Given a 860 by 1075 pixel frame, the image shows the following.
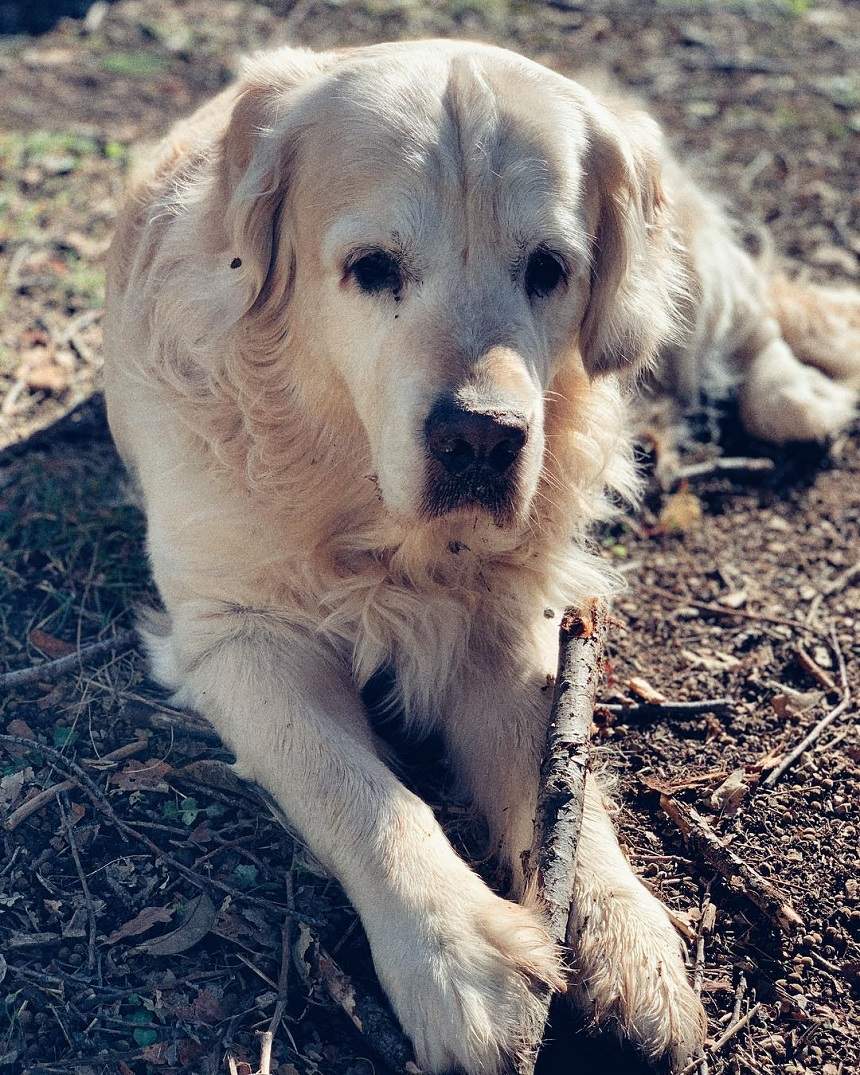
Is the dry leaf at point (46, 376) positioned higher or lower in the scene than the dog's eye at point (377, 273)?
lower

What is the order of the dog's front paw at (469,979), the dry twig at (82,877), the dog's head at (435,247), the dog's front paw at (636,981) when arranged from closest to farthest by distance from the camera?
1. the dog's front paw at (469,979)
2. the dog's front paw at (636,981)
3. the dry twig at (82,877)
4. the dog's head at (435,247)

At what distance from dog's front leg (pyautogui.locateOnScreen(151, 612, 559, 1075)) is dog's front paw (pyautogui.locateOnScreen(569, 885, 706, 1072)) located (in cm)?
16

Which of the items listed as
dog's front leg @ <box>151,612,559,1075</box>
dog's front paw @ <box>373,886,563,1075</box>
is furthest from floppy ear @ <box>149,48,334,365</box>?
dog's front paw @ <box>373,886,563,1075</box>

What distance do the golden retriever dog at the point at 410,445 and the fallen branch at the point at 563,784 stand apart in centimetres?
5

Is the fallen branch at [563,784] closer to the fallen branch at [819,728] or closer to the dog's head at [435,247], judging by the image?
the dog's head at [435,247]

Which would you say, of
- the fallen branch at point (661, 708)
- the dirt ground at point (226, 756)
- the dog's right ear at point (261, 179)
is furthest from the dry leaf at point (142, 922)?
the dog's right ear at point (261, 179)

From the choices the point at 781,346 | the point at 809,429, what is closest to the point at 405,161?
the point at 809,429

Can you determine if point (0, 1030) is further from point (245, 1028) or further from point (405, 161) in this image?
point (405, 161)

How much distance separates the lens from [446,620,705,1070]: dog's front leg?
2.39 m

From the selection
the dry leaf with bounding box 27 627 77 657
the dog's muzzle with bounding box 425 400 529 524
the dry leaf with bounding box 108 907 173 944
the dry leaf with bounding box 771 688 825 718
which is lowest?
the dry leaf with bounding box 27 627 77 657

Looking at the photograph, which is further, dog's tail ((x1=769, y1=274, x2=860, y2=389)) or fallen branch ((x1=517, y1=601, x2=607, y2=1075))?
dog's tail ((x1=769, y1=274, x2=860, y2=389))

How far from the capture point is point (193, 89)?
6508mm

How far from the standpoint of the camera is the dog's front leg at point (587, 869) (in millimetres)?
2393

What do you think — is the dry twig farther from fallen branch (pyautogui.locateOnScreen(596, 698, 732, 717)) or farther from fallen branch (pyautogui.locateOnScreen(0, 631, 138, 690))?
fallen branch (pyautogui.locateOnScreen(596, 698, 732, 717))
